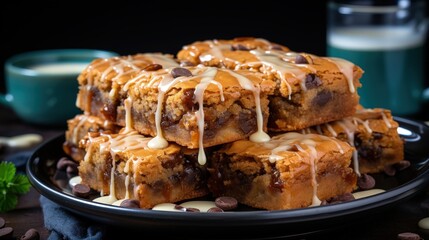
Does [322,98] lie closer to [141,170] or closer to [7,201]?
[141,170]

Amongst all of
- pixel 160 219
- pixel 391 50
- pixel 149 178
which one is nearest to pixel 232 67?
pixel 149 178

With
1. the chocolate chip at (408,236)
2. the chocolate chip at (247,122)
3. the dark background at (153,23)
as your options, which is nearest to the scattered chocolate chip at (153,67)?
the chocolate chip at (247,122)

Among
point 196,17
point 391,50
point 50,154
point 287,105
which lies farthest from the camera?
point 196,17

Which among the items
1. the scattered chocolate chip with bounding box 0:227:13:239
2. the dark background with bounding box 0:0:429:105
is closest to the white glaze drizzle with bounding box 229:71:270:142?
the scattered chocolate chip with bounding box 0:227:13:239

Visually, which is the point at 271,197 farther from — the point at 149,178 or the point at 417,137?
the point at 417,137

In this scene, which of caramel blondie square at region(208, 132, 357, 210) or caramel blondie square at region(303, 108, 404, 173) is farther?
caramel blondie square at region(303, 108, 404, 173)

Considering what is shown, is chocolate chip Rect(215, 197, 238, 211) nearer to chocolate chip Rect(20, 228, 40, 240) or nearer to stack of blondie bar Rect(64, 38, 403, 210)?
stack of blondie bar Rect(64, 38, 403, 210)

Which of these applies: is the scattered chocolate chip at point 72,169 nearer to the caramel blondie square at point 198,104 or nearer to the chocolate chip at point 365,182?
the caramel blondie square at point 198,104
